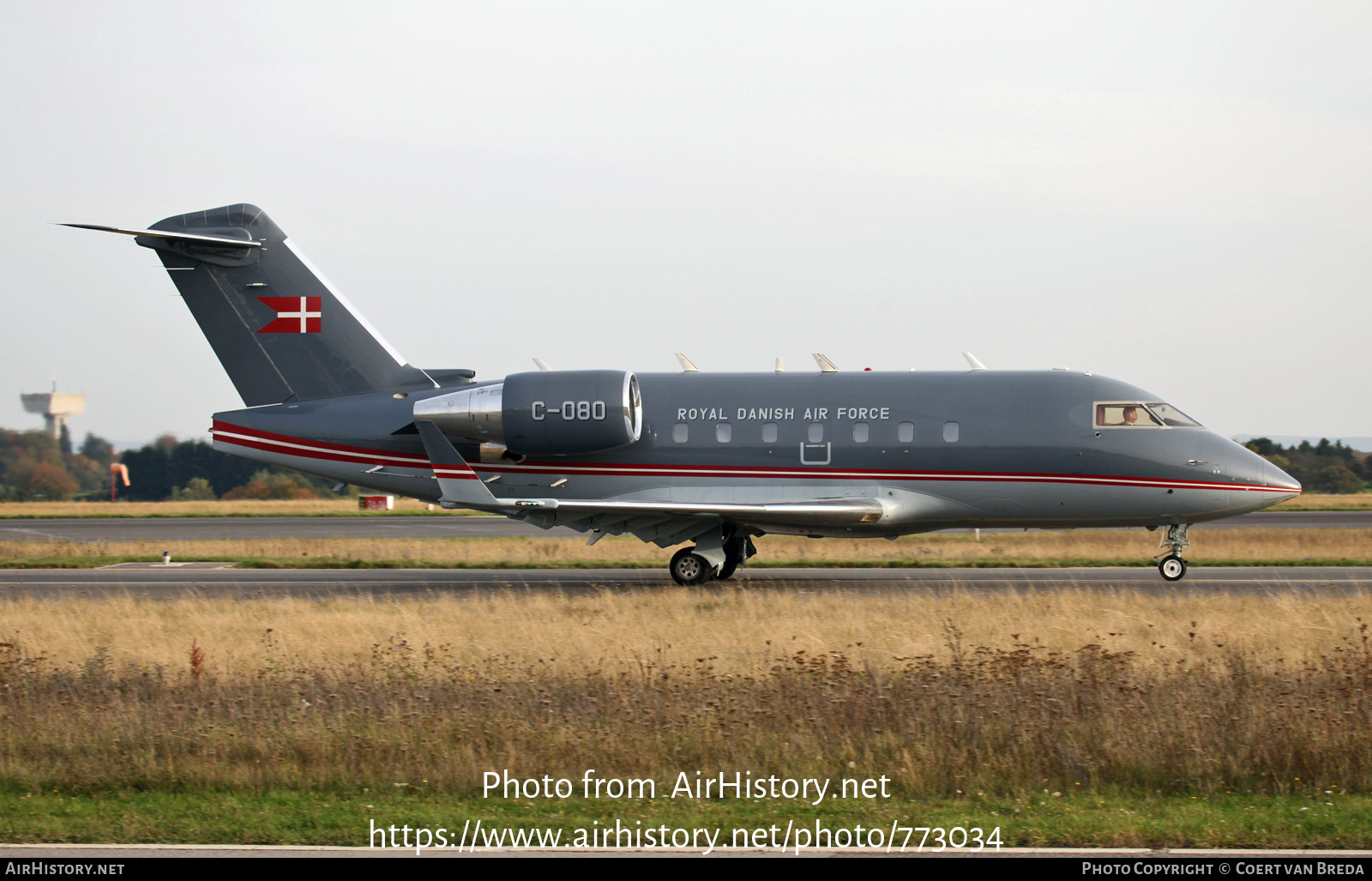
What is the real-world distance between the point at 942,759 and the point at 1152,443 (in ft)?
43.9

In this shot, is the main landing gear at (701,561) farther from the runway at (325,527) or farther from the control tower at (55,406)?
the control tower at (55,406)

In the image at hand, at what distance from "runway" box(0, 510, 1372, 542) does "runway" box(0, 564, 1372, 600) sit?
1184 centimetres

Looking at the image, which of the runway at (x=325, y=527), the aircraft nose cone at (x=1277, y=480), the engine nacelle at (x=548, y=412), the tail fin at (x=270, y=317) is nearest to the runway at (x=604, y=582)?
the aircraft nose cone at (x=1277, y=480)

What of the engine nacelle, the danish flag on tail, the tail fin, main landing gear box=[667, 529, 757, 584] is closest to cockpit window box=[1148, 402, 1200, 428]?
main landing gear box=[667, 529, 757, 584]

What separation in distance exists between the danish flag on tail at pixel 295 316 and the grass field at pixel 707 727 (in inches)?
362

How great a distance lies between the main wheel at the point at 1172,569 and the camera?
20.6 meters

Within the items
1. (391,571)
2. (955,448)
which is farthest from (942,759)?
(391,571)

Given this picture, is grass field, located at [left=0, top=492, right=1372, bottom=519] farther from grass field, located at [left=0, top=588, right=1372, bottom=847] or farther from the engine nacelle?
grass field, located at [left=0, top=588, right=1372, bottom=847]

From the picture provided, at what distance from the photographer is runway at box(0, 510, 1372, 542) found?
1526 inches

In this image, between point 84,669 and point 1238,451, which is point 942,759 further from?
point 1238,451

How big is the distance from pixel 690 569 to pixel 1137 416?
842 cm

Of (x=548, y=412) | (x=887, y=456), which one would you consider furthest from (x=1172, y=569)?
(x=548, y=412)

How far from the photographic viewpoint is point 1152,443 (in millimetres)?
20328
